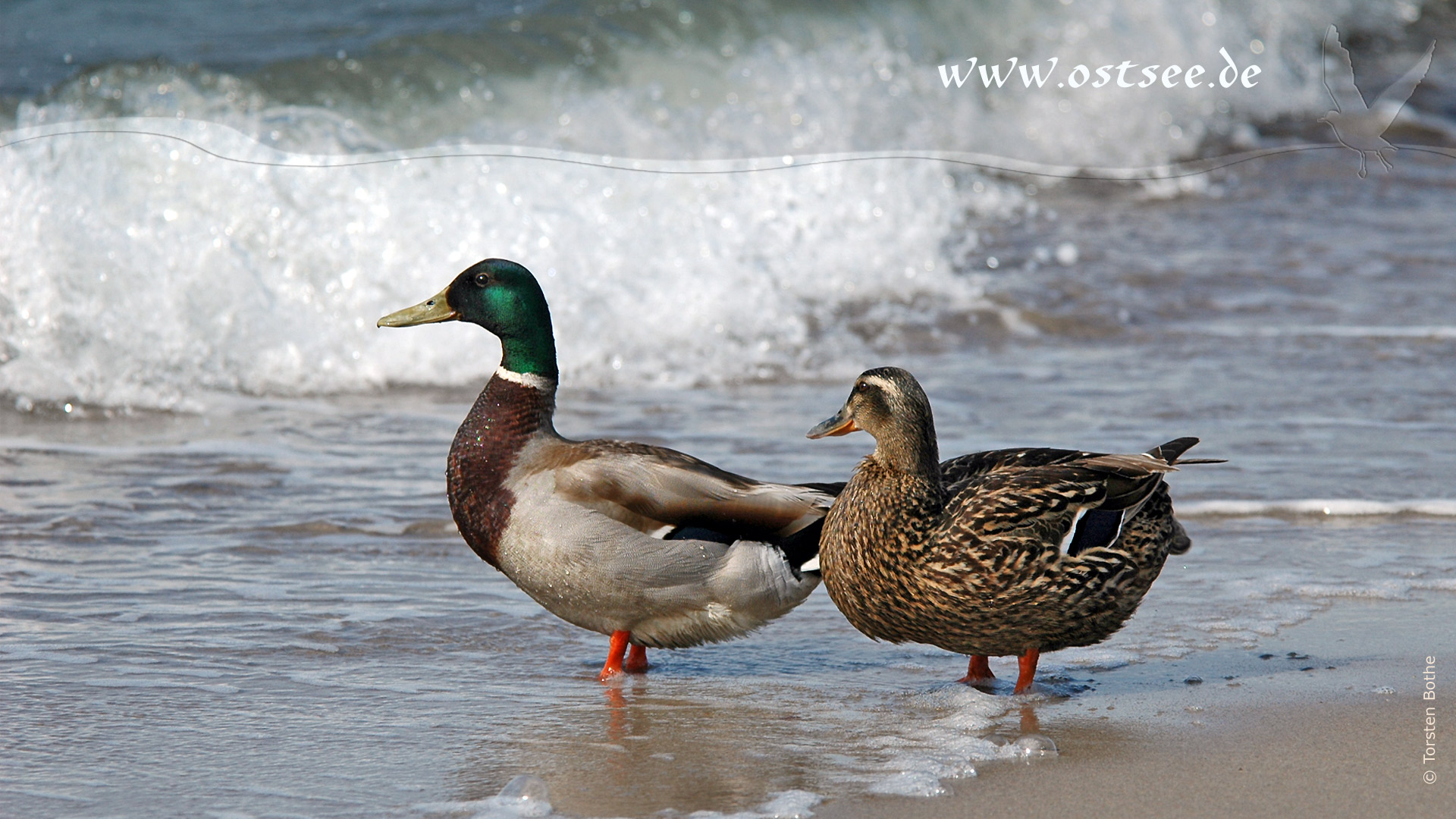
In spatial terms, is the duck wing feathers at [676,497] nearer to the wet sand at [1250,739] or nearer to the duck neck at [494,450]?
the duck neck at [494,450]

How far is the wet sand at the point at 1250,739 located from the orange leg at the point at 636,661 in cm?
→ 108

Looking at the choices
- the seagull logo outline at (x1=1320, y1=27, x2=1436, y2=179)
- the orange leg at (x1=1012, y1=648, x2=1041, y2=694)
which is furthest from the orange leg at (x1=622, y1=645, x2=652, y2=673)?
the seagull logo outline at (x1=1320, y1=27, x2=1436, y2=179)

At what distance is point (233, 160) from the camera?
8500 mm

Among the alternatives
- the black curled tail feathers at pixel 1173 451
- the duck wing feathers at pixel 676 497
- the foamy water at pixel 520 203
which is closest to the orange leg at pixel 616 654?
the duck wing feathers at pixel 676 497

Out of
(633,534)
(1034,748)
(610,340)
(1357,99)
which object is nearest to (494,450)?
(633,534)

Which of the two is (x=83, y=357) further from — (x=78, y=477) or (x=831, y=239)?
(x=831, y=239)

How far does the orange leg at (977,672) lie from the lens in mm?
4211

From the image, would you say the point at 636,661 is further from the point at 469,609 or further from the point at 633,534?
the point at 469,609

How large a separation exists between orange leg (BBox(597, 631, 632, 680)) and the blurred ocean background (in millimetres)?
77

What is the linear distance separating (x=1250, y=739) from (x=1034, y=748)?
19.7 inches

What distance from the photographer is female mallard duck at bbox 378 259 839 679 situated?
13.9 ft

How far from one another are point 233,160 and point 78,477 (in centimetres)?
281

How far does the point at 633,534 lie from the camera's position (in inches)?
168

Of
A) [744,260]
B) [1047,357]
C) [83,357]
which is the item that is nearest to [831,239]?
[744,260]
